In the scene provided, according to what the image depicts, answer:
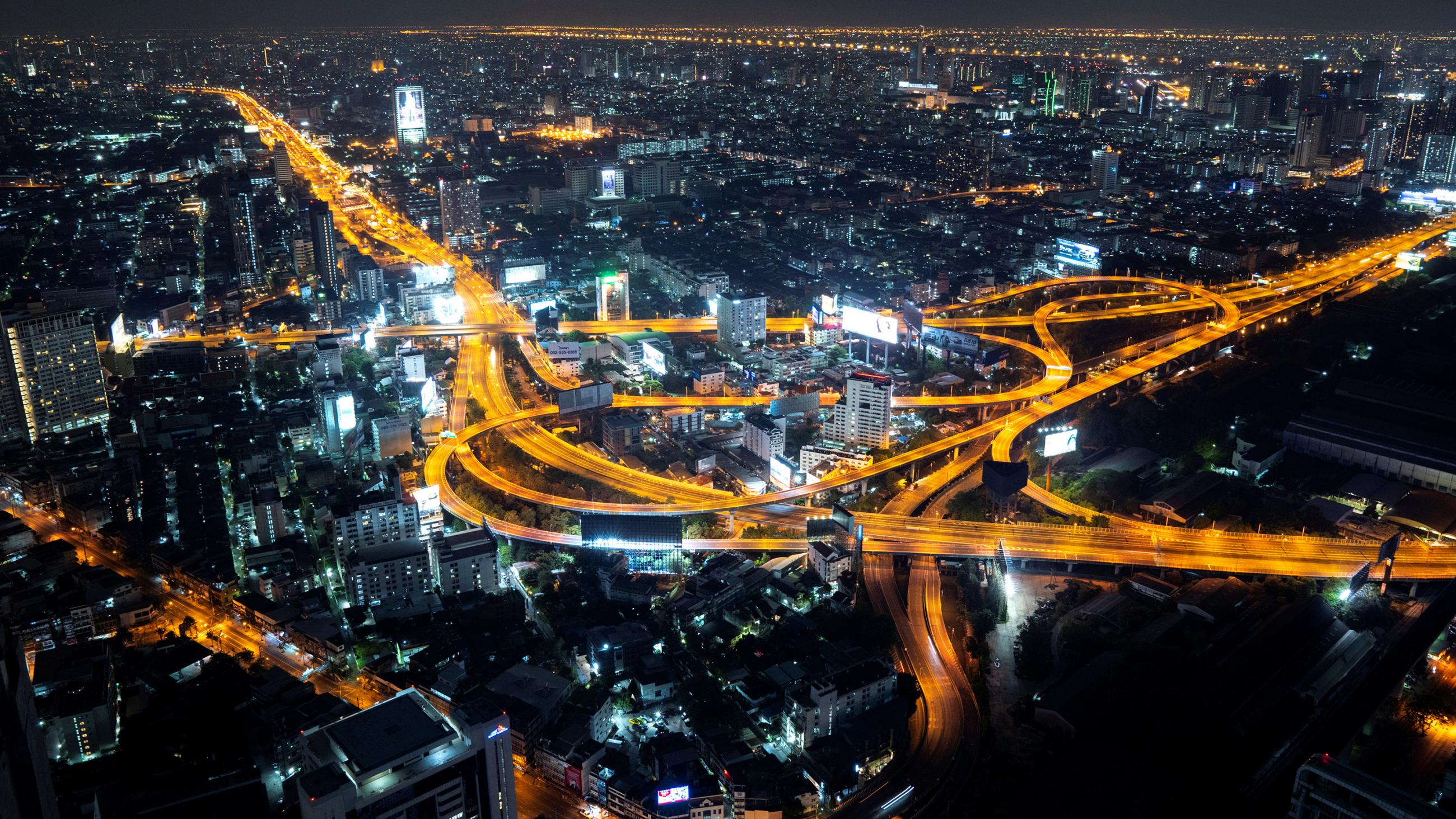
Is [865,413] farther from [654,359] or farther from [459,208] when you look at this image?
[459,208]

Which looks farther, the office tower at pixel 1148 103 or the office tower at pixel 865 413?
the office tower at pixel 1148 103

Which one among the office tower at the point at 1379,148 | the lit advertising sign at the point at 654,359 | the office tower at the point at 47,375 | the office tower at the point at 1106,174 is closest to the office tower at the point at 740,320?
the lit advertising sign at the point at 654,359

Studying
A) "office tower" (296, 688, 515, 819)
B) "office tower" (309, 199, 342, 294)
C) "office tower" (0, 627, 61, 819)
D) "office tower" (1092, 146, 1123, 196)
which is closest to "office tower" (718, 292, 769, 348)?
"office tower" (309, 199, 342, 294)

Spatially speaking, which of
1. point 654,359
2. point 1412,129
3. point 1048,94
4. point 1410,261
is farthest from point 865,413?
point 1048,94

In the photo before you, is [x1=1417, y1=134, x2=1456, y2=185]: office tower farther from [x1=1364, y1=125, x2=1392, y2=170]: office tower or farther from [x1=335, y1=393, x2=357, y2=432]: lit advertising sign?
[x1=335, y1=393, x2=357, y2=432]: lit advertising sign

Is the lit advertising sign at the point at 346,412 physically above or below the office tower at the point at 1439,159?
below

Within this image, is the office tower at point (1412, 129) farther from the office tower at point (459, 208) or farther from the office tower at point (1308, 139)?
the office tower at point (459, 208)
